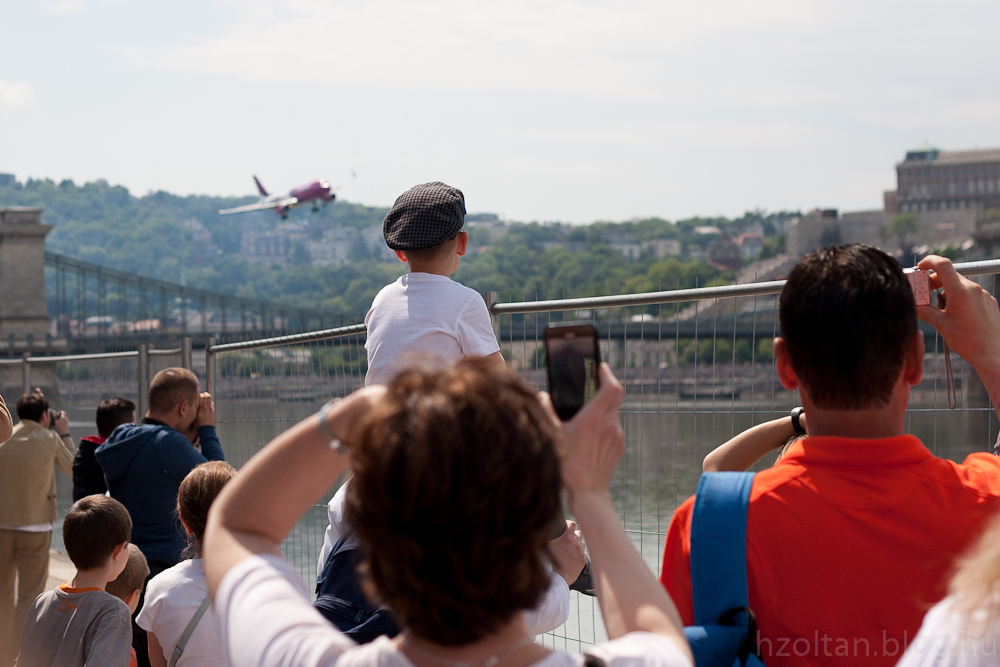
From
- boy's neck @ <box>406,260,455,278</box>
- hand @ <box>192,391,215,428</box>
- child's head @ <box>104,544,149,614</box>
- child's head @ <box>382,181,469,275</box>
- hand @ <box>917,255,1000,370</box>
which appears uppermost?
child's head @ <box>382,181,469,275</box>

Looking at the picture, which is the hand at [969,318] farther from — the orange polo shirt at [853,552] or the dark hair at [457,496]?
the dark hair at [457,496]

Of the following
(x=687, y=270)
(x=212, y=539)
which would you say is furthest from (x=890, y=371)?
(x=687, y=270)

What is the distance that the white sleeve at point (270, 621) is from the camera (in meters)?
1.13

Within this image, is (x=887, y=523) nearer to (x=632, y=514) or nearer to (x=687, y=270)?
(x=632, y=514)

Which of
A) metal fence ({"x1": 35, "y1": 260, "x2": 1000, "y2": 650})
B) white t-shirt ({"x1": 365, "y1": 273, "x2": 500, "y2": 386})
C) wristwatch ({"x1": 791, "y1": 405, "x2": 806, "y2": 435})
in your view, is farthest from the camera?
metal fence ({"x1": 35, "y1": 260, "x2": 1000, "y2": 650})

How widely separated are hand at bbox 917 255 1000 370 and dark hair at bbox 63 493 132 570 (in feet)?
8.26

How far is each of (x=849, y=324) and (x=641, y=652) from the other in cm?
58

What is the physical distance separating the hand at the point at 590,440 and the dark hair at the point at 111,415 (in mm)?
4290

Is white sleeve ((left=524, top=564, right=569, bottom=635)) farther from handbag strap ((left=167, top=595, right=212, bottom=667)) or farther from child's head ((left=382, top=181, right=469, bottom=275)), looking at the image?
handbag strap ((left=167, top=595, right=212, bottom=667))

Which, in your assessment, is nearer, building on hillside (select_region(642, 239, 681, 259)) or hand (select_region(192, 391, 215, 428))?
hand (select_region(192, 391, 215, 428))

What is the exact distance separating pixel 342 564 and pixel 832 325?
4.09 feet

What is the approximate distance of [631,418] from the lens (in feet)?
10.8

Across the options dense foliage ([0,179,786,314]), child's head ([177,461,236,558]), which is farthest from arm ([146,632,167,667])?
dense foliage ([0,179,786,314])

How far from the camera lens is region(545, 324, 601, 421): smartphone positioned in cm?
124
